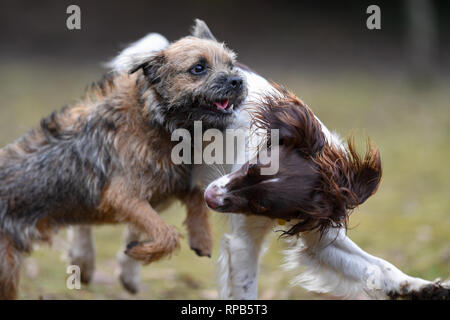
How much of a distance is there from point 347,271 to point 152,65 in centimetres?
214

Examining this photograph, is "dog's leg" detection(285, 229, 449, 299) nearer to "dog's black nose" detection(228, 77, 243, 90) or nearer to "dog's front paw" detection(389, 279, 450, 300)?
"dog's front paw" detection(389, 279, 450, 300)

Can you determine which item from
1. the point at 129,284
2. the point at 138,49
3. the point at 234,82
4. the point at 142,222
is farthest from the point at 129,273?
the point at 234,82

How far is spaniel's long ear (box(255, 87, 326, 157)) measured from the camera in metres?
4.28

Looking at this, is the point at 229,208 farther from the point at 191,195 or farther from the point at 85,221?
the point at 85,221

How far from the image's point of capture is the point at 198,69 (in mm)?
4738

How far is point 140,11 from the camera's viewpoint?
17.0 m

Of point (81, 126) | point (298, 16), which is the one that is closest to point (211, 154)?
point (81, 126)

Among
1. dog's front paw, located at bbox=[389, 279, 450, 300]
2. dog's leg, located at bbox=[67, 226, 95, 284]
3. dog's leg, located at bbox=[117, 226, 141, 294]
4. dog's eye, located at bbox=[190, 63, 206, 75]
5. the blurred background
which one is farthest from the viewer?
the blurred background

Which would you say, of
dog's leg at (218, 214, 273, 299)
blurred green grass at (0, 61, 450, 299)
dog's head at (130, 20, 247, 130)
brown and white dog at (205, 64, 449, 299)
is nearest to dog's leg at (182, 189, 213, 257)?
blurred green grass at (0, 61, 450, 299)

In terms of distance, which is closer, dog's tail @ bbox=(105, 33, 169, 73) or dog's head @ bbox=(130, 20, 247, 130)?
dog's head @ bbox=(130, 20, 247, 130)

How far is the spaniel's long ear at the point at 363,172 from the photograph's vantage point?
172 inches

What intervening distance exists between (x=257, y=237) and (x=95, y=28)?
12945 mm

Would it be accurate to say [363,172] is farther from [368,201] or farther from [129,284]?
[368,201]

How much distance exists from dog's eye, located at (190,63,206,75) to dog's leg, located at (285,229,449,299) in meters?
1.44
